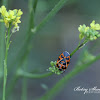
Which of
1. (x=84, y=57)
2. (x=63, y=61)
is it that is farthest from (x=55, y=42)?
(x=63, y=61)

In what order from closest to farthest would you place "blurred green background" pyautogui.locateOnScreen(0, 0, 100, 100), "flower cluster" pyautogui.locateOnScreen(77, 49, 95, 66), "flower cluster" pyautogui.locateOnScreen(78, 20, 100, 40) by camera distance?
1. "flower cluster" pyautogui.locateOnScreen(78, 20, 100, 40)
2. "flower cluster" pyautogui.locateOnScreen(77, 49, 95, 66)
3. "blurred green background" pyautogui.locateOnScreen(0, 0, 100, 100)

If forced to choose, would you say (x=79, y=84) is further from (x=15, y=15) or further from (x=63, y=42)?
(x=15, y=15)

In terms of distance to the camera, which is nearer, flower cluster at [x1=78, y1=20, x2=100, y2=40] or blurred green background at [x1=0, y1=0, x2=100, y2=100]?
flower cluster at [x1=78, y1=20, x2=100, y2=40]

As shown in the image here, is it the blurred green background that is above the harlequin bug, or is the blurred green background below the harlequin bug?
above

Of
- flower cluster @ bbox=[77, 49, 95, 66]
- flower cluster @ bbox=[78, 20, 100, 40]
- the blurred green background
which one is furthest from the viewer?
the blurred green background

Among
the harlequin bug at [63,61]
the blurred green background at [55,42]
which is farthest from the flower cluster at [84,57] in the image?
the harlequin bug at [63,61]

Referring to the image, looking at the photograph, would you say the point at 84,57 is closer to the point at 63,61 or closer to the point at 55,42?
the point at 63,61

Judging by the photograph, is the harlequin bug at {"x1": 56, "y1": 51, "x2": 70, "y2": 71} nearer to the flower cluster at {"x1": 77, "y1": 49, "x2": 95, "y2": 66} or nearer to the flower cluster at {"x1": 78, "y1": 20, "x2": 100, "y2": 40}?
the flower cluster at {"x1": 78, "y1": 20, "x2": 100, "y2": 40}

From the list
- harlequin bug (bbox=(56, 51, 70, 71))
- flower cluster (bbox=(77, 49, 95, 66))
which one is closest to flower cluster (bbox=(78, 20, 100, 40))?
harlequin bug (bbox=(56, 51, 70, 71))

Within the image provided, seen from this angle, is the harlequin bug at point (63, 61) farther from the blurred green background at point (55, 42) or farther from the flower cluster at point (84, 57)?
the blurred green background at point (55, 42)
